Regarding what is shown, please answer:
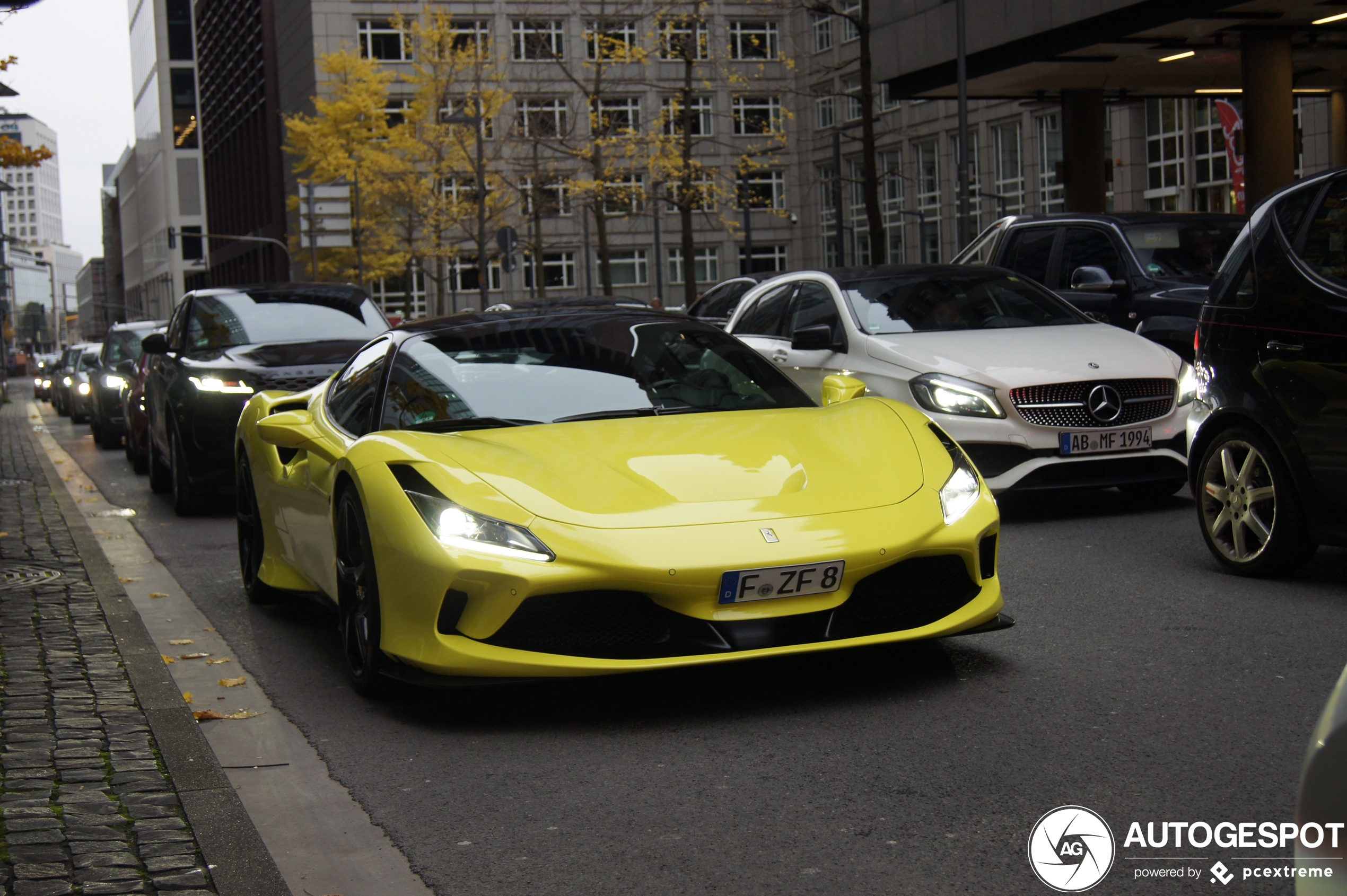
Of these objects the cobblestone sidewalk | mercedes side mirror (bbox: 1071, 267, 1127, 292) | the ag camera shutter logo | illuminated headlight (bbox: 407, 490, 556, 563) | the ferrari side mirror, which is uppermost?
mercedes side mirror (bbox: 1071, 267, 1127, 292)

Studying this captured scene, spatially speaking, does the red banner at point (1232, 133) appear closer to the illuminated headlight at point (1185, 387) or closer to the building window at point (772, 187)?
the illuminated headlight at point (1185, 387)

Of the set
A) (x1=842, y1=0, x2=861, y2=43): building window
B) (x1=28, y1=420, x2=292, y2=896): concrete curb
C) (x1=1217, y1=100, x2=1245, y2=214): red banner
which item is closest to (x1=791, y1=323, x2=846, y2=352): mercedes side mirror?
(x1=28, y1=420, x2=292, y2=896): concrete curb

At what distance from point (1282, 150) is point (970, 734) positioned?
20.7m

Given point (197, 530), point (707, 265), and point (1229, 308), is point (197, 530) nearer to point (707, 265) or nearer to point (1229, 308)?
Result: point (1229, 308)

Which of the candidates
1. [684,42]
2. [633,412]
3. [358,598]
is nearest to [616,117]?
[684,42]

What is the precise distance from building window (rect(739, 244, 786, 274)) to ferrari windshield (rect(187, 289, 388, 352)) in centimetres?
6310

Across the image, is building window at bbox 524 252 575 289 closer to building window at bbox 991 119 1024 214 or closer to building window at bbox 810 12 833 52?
building window at bbox 810 12 833 52

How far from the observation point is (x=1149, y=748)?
13.3 ft

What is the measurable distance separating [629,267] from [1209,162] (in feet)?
124

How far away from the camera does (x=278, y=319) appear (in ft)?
38.6

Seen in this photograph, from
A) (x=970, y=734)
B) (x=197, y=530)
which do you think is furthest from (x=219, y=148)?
(x=970, y=734)

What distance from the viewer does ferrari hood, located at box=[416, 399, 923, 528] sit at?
15.0 ft


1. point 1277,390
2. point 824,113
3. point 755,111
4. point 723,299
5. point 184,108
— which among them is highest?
point 184,108

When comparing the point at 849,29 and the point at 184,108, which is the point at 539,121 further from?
the point at 184,108
